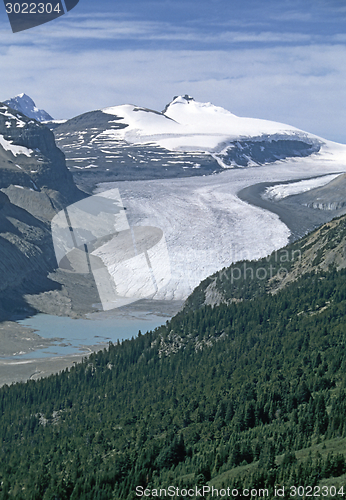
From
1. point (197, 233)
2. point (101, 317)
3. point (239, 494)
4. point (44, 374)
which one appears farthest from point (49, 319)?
point (239, 494)

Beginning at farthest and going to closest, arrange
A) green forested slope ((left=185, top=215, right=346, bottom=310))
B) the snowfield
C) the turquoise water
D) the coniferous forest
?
the snowfield → the turquoise water → green forested slope ((left=185, top=215, right=346, bottom=310)) → the coniferous forest

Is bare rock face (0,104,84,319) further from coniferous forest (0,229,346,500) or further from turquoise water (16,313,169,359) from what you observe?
coniferous forest (0,229,346,500)

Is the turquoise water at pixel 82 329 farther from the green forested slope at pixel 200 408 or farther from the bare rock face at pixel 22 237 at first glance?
the green forested slope at pixel 200 408

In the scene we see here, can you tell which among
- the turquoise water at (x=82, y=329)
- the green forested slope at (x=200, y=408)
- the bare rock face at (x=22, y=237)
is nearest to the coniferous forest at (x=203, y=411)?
the green forested slope at (x=200, y=408)

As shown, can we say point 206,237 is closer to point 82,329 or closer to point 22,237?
point 22,237

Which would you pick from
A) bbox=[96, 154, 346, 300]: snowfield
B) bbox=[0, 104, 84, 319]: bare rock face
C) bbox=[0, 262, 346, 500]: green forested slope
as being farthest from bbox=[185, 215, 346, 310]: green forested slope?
bbox=[0, 104, 84, 319]: bare rock face

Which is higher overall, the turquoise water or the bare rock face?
the bare rock face

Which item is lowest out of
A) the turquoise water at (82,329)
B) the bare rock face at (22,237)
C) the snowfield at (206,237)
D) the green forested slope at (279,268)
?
the turquoise water at (82,329)

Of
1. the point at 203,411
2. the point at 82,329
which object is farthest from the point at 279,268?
the point at 82,329
